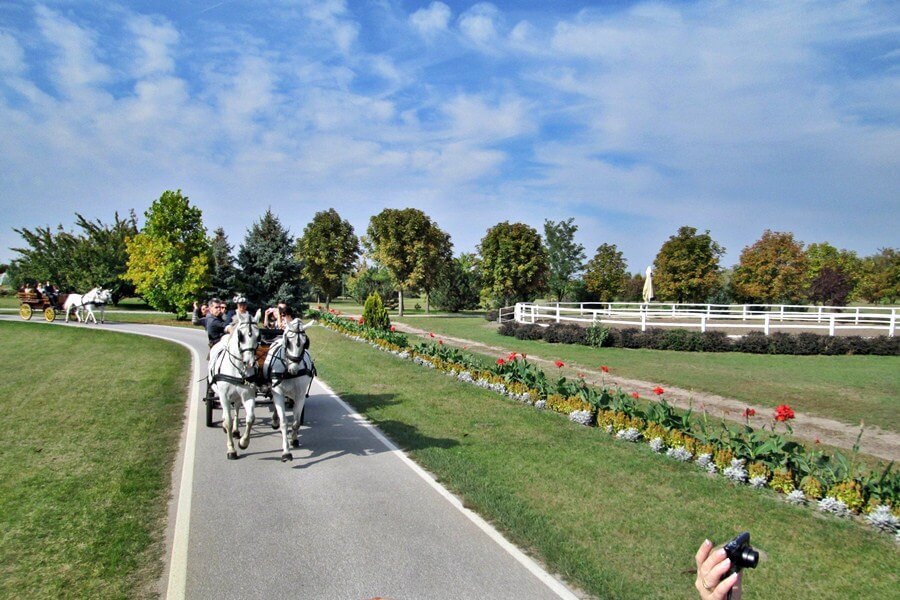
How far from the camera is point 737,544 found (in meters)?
1.96

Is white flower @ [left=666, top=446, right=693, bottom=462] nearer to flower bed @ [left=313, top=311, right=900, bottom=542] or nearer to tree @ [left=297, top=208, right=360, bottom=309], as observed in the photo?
flower bed @ [left=313, top=311, right=900, bottom=542]

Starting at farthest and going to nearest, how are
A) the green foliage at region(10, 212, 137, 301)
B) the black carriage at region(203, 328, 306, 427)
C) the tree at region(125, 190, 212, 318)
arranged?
the green foliage at region(10, 212, 137, 301)
the tree at region(125, 190, 212, 318)
the black carriage at region(203, 328, 306, 427)

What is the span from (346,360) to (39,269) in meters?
44.2

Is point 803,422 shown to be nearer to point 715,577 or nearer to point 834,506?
point 834,506

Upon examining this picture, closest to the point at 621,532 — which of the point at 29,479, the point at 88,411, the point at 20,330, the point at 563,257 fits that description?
the point at 29,479

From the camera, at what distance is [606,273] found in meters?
53.8

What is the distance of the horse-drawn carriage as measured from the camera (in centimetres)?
806

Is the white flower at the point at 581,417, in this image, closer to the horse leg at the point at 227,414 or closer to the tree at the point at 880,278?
the horse leg at the point at 227,414

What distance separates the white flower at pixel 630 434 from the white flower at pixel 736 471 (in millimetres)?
1793

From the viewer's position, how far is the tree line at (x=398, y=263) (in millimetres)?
34469

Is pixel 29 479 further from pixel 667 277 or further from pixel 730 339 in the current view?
→ pixel 667 277

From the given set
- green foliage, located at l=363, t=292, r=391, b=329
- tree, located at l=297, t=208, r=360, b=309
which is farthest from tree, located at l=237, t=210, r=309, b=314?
tree, located at l=297, t=208, r=360, b=309

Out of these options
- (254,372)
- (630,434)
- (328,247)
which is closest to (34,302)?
(328,247)

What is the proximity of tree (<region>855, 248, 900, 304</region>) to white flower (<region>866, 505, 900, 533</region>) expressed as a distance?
2432 inches
